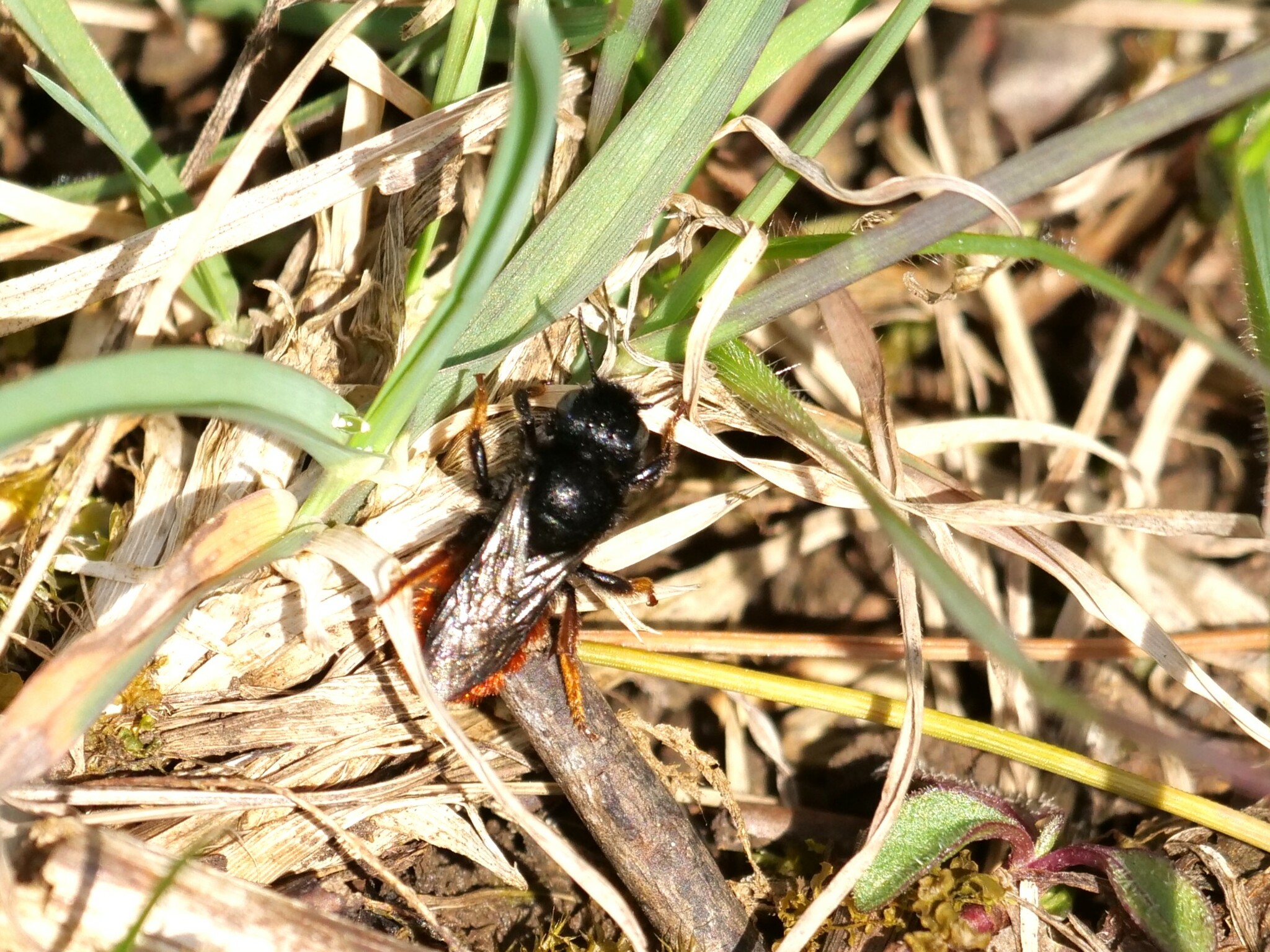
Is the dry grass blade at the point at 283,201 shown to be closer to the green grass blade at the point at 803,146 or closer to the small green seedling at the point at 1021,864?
the green grass blade at the point at 803,146

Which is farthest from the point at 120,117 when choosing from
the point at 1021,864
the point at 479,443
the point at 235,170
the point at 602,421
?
the point at 1021,864

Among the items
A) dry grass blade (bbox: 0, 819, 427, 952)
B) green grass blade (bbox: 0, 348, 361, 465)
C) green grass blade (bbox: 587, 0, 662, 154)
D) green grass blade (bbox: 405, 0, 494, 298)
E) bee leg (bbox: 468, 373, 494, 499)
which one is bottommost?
dry grass blade (bbox: 0, 819, 427, 952)

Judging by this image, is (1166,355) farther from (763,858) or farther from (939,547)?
(763,858)

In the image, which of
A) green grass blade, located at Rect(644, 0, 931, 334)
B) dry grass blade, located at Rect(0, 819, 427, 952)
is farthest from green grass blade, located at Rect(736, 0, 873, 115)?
dry grass blade, located at Rect(0, 819, 427, 952)

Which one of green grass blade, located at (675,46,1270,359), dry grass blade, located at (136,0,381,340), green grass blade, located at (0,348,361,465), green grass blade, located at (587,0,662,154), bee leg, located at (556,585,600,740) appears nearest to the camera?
green grass blade, located at (0,348,361,465)

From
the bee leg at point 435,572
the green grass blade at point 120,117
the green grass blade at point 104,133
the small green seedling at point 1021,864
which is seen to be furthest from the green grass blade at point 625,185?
the small green seedling at point 1021,864

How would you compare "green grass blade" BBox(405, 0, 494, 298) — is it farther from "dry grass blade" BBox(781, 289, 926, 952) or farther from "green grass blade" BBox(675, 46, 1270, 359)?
"dry grass blade" BBox(781, 289, 926, 952)
